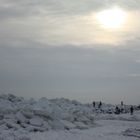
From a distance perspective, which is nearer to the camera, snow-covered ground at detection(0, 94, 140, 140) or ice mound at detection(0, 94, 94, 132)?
snow-covered ground at detection(0, 94, 140, 140)

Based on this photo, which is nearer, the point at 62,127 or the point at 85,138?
the point at 85,138

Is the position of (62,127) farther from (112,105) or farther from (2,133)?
(112,105)

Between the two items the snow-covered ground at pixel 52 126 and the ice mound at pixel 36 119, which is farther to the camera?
the ice mound at pixel 36 119

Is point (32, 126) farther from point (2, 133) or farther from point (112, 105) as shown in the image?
point (112, 105)

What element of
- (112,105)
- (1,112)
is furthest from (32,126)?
(112,105)

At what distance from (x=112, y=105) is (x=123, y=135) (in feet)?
108

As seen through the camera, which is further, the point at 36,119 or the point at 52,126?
the point at 36,119

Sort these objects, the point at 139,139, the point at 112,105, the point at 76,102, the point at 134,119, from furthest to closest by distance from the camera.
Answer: the point at 112,105 < the point at 76,102 < the point at 134,119 < the point at 139,139

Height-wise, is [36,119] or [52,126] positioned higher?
[36,119]

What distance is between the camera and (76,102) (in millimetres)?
42281

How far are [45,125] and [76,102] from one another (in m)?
21.2

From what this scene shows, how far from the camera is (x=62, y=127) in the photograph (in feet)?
71.2

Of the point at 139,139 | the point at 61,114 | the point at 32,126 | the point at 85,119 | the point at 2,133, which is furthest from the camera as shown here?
the point at 85,119

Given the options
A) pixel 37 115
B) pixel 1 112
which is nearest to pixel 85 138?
pixel 37 115
